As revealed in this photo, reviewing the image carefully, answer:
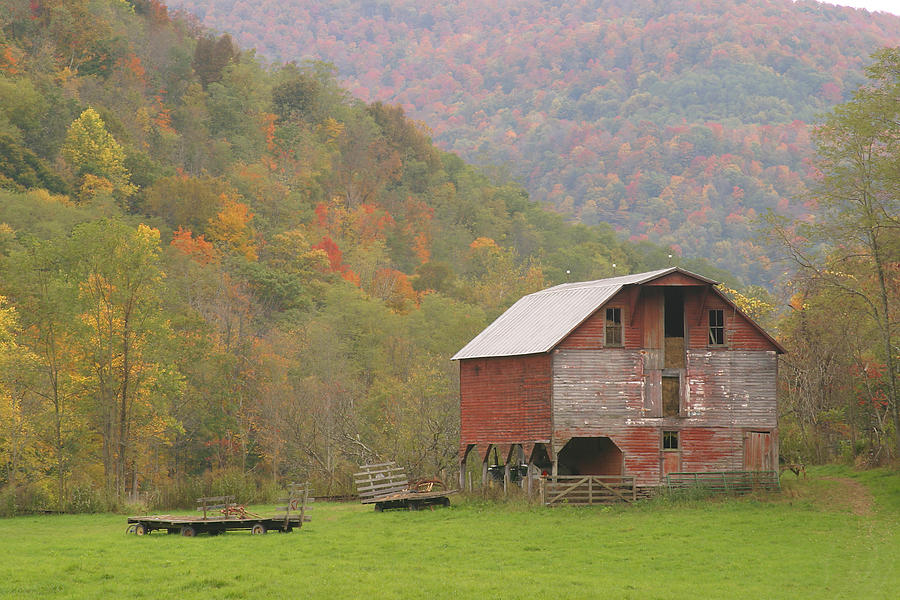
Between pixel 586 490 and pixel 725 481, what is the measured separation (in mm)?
5326

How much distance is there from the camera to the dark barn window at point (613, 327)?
149ft

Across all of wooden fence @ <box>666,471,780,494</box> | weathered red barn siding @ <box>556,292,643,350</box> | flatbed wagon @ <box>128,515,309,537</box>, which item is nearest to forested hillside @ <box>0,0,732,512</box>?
flatbed wagon @ <box>128,515,309,537</box>

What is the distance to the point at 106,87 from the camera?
123375 mm

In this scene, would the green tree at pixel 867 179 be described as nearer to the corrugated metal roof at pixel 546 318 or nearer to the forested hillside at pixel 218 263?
the corrugated metal roof at pixel 546 318

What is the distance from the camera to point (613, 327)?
149 feet

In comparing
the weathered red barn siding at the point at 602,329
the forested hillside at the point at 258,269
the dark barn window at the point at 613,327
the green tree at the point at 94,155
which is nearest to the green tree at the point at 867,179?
the forested hillside at the point at 258,269

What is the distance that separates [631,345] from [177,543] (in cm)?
2073

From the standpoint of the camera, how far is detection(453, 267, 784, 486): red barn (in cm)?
4456

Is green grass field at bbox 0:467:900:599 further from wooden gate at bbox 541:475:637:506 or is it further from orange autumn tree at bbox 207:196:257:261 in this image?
orange autumn tree at bbox 207:196:257:261

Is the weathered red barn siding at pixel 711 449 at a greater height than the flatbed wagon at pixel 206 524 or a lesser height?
greater

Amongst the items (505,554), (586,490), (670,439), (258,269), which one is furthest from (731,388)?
(258,269)

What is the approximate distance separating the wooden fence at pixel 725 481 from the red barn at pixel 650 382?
0.45m

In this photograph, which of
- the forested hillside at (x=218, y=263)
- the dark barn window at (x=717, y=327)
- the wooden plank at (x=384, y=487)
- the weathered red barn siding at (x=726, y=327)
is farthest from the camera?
the forested hillside at (x=218, y=263)

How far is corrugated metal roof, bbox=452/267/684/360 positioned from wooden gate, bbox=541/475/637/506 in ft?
16.8
